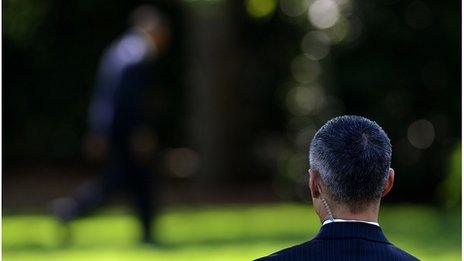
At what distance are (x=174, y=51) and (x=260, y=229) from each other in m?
8.05

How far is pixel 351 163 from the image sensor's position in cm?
320

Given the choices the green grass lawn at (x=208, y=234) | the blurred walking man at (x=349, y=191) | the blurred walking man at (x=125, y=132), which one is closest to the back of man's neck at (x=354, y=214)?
the blurred walking man at (x=349, y=191)

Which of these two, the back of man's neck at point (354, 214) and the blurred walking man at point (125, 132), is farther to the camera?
the blurred walking man at point (125, 132)

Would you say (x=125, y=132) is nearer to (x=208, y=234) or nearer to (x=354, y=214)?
(x=208, y=234)

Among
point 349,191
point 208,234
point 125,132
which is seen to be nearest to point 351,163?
point 349,191

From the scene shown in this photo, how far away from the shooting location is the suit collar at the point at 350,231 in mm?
3158

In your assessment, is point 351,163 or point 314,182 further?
point 314,182

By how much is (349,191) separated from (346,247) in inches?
5.7

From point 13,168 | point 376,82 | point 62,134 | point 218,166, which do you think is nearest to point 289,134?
point 218,166

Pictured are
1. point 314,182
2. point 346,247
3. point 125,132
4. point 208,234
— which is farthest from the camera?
point 208,234

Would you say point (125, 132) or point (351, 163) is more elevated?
point (125, 132)

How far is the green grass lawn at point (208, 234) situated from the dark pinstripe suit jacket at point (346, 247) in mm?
5559

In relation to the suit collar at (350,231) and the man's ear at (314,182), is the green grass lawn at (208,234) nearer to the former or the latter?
the man's ear at (314,182)

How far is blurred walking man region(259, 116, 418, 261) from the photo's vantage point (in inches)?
124
